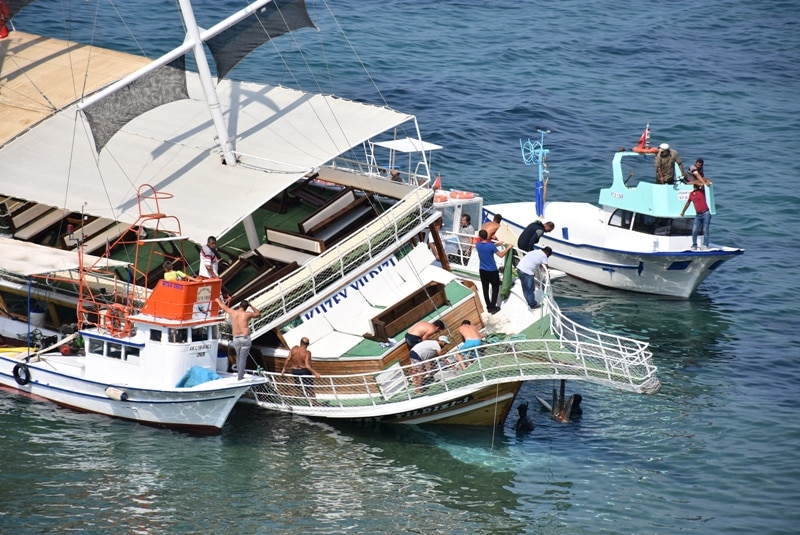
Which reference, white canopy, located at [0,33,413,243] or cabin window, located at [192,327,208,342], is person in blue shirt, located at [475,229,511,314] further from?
cabin window, located at [192,327,208,342]

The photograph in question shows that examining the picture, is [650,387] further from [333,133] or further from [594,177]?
[594,177]

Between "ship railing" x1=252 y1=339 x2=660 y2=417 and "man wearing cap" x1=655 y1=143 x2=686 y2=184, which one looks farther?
"man wearing cap" x1=655 y1=143 x2=686 y2=184

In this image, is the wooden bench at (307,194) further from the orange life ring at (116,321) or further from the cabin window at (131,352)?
the cabin window at (131,352)

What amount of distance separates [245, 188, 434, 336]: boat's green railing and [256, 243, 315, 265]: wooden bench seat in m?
0.86

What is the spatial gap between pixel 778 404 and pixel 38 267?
1871cm

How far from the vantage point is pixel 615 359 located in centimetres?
2547

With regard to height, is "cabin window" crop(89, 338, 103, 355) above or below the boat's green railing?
below

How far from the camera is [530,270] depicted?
29109mm

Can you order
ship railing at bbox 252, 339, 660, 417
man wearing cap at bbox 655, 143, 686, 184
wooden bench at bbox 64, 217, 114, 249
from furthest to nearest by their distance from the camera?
man wearing cap at bbox 655, 143, 686, 184 → wooden bench at bbox 64, 217, 114, 249 → ship railing at bbox 252, 339, 660, 417

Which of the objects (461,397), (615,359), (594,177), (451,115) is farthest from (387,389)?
(451,115)

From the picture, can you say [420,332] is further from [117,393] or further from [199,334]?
[117,393]

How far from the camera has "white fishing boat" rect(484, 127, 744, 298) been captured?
35.9m

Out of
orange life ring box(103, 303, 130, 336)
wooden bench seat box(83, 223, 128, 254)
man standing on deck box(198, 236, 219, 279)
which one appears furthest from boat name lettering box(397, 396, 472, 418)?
wooden bench seat box(83, 223, 128, 254)

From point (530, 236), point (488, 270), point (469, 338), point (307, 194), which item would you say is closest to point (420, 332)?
point (469, 338)
